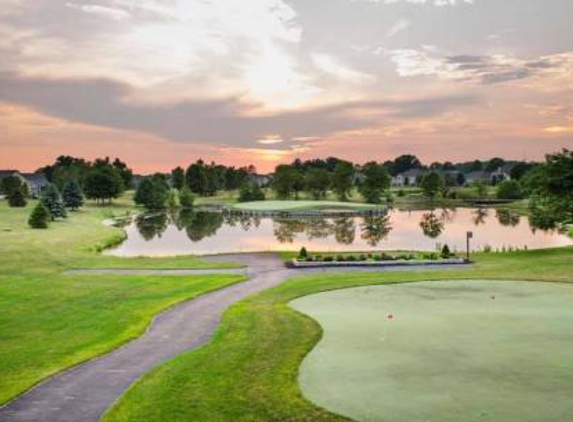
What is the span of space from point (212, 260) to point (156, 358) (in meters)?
28.0

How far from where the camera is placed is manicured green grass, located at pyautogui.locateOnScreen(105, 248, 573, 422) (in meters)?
15.3

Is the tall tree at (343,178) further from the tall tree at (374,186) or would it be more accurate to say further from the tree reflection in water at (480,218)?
the tree reflection in water at (480,218)

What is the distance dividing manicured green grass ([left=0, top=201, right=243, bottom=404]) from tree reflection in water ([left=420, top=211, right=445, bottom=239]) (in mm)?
42862

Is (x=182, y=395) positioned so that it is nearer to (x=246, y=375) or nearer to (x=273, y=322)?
(x=246, y=375)

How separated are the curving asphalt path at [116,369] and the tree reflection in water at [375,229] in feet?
151

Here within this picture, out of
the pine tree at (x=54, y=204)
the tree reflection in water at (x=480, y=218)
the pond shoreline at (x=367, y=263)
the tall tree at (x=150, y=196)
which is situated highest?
the tall tree at (x=150, y=196)

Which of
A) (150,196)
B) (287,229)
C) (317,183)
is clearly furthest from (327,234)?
(317,183)

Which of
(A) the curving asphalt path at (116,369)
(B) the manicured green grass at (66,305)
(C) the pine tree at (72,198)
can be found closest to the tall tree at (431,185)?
(C) the pine tree at (72,198)

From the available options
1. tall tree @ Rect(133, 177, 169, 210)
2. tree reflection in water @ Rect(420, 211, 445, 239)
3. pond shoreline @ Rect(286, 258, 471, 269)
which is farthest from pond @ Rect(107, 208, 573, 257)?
tall tree @ Rect(133, 177, 169, 210)

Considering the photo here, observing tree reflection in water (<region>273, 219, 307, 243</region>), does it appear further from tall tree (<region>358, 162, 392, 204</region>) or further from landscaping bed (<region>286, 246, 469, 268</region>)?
tall tree (<region>358, 162, 392, 204</region>)

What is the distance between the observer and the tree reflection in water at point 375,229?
77.7 metres

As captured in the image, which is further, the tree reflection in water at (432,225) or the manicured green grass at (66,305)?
the tree reflection in water at (432,225)

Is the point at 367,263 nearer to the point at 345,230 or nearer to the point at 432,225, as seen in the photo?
the point at 345,230

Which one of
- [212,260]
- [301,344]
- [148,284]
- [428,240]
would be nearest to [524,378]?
[301,344]
